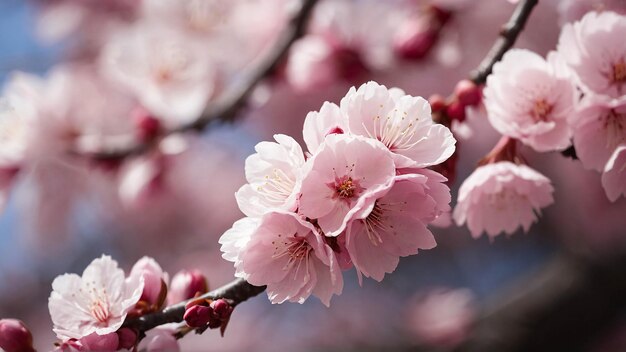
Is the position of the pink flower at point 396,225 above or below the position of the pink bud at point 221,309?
below

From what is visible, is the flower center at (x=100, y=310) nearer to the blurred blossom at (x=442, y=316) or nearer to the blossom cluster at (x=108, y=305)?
the blossom cluster at (x=108, y=305)

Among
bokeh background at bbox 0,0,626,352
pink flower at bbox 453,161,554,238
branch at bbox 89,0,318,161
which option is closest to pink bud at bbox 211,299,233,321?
pink flower at bbox 453,161,554,238

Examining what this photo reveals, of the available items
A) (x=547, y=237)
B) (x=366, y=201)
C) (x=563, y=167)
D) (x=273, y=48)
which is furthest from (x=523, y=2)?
(x=547, y=237)

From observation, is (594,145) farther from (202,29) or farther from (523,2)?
(202,29)

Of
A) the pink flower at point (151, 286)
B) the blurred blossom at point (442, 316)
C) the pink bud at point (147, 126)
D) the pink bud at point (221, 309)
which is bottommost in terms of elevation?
the blurred blossom at point (442, 316)

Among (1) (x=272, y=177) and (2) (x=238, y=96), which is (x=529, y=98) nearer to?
(1) (x=272, y=177)

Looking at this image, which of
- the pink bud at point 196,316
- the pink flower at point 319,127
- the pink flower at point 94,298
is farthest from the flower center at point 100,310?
the pink flower at point 319,127
